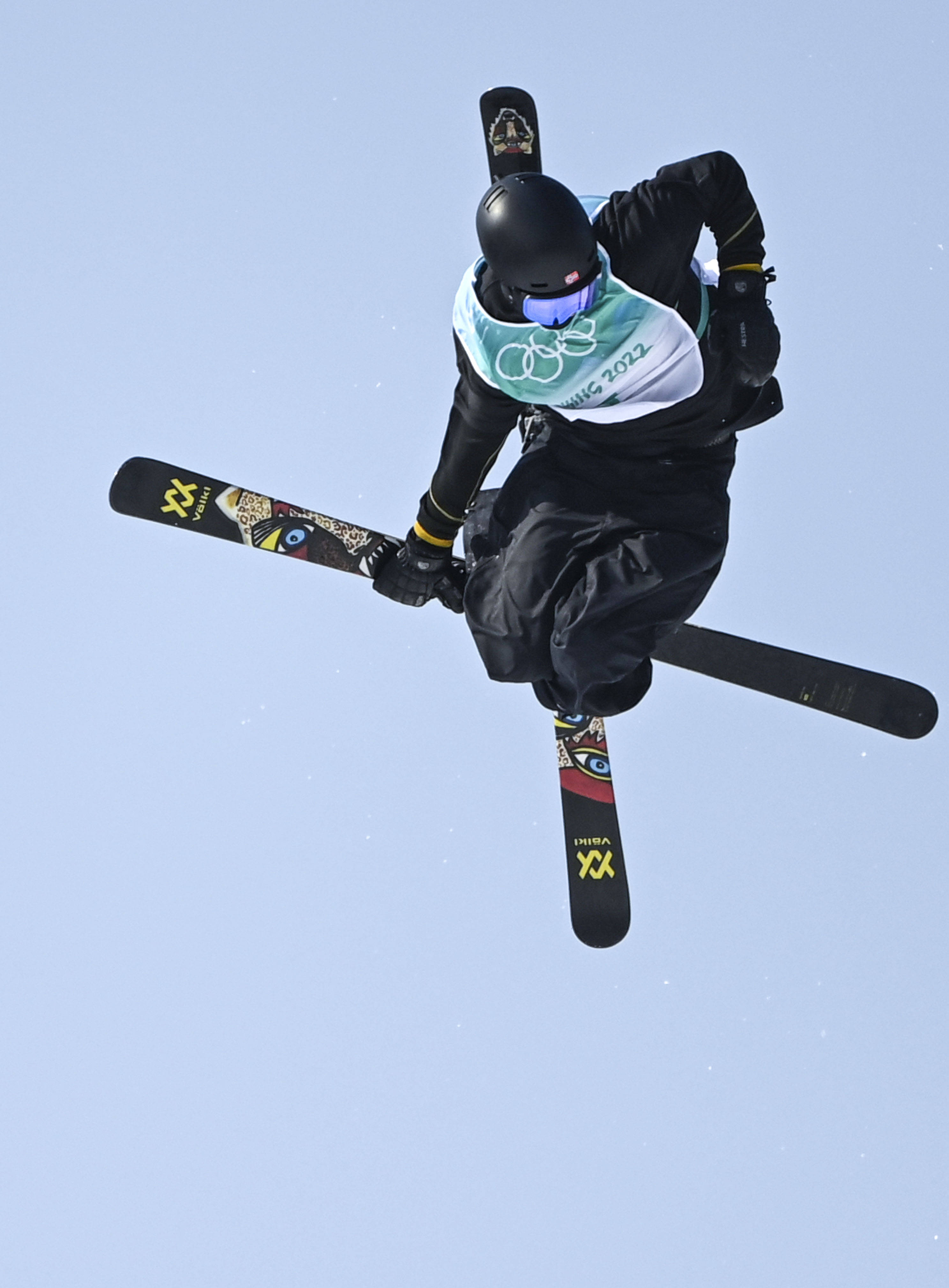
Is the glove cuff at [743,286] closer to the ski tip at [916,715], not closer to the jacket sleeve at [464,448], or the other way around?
the jacket sleeve at [464,448]

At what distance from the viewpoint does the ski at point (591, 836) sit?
8.34 m

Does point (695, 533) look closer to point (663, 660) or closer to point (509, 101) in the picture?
point (663, 660)

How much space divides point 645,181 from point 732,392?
3.00 feet

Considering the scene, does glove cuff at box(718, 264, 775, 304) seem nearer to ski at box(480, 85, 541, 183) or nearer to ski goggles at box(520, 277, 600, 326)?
ski goggles at box(520, 277, 600, 326)

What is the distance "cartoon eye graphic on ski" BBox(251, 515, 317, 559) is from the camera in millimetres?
8305

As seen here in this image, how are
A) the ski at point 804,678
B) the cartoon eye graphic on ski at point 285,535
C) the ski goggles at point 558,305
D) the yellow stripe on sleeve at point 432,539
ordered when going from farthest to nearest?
the cartoon eye graphic on ski at point 285,535, the ski at point 804,678, the yellow stripe on sleeve at point 432,539, the ski goggles at point 558,305

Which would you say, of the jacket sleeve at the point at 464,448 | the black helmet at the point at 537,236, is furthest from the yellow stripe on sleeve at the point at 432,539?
the black helmet at the point at 537,236

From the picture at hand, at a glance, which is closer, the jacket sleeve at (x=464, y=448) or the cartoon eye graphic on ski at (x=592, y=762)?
the jacket sleeve at (x=464, y=448)

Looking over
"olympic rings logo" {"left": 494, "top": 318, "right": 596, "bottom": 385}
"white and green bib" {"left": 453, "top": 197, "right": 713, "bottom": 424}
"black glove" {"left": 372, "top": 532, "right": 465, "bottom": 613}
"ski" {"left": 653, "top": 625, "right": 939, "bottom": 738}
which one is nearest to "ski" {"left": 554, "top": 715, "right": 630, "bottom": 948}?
"ski" {"left": 653, "top": 625, "right": 939, "bottom": 738}

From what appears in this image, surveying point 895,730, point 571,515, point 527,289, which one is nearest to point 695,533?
point 571,515

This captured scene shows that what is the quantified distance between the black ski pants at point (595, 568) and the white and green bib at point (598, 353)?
351 millimetres

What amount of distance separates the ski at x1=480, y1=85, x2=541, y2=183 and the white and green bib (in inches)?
52.2

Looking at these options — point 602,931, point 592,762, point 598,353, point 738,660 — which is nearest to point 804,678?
point 738,660

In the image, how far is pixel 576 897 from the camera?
8.36 metres
